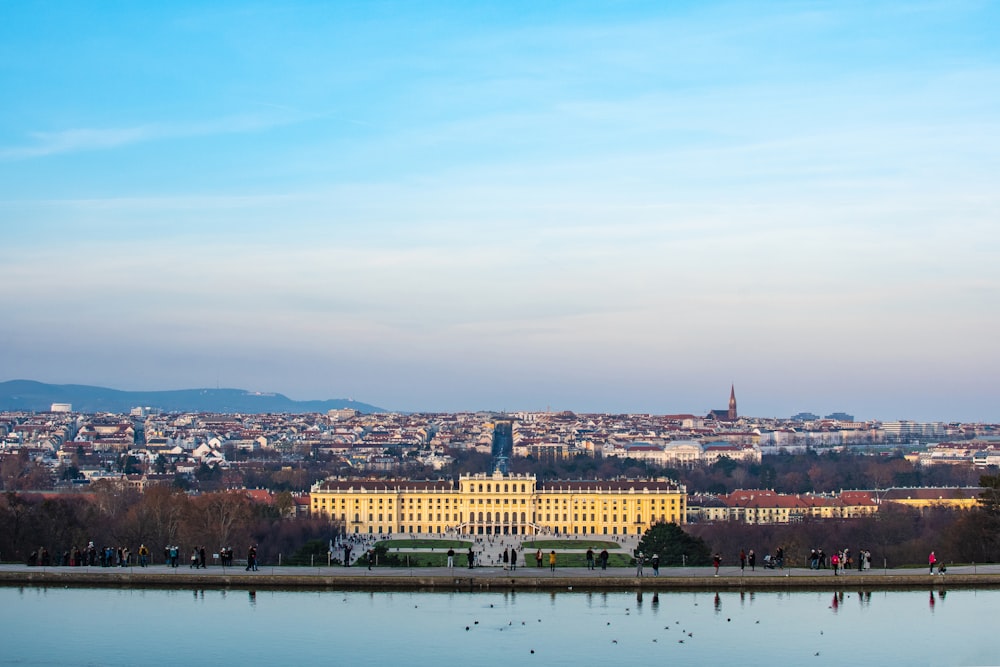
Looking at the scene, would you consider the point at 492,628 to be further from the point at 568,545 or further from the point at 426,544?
the point at 426,544

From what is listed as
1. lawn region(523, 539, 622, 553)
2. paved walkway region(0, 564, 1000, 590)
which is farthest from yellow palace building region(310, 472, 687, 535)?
paved walkway region(0, 564, 1000, 590)

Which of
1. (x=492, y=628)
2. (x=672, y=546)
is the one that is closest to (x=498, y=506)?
(x=672, y=546)

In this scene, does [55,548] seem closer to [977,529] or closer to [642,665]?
[977,529]

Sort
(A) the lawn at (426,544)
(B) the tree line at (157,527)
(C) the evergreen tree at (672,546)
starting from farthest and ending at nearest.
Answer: (A) the lawn at (426,544), (B) the tree line at (157,527), (C) the evergreen tree at (672,546)

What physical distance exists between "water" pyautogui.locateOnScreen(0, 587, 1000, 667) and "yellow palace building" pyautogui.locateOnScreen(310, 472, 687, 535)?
6605cm

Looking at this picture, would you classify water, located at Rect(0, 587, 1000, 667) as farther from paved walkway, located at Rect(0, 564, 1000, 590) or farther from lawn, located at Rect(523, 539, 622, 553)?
lawn, located at Rect(523, 539, 622, 553)

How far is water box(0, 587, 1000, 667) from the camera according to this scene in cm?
2294

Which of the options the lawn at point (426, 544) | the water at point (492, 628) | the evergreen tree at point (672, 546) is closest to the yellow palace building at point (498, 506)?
the lawn at point (426, 544)

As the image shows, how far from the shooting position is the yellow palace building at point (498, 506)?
314 feet

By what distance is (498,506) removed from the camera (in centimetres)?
10050

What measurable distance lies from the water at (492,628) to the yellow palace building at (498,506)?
217 ft

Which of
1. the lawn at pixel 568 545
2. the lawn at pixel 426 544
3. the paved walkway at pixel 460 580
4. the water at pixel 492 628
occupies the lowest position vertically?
the lawn at pixel 426 544

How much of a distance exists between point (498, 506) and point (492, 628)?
75942 mm

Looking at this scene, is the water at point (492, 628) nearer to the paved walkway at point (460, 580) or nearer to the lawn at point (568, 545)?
the paved walkway at point (460, 580)
